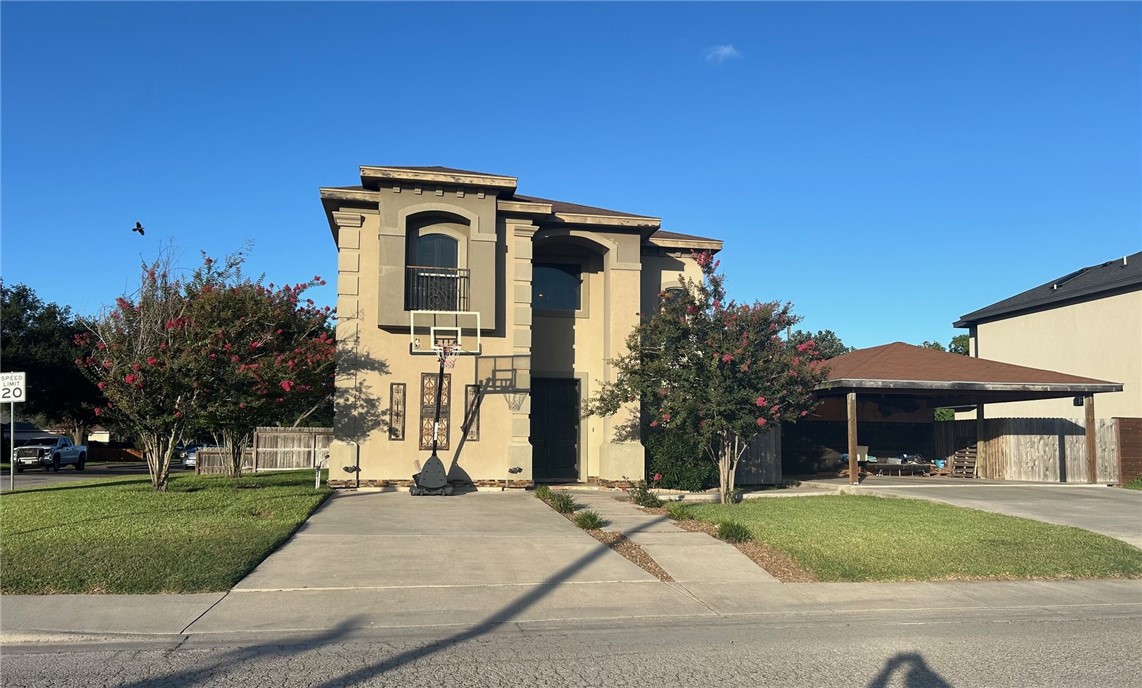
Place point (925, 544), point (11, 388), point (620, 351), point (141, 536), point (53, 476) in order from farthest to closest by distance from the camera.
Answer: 1. point (53, 476)
2. point (620, 351)
3. point (11, 388)
4. point (925, 544)
5. point (141, 536)

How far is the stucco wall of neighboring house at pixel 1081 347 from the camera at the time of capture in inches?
1152

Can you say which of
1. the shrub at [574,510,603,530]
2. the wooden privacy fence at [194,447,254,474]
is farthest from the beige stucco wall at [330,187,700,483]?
the wooden privacy fence at [194,447,254,474]

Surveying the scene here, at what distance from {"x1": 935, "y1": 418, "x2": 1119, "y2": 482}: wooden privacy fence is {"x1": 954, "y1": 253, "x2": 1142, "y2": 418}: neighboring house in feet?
16.7

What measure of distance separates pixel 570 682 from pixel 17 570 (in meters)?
6.69

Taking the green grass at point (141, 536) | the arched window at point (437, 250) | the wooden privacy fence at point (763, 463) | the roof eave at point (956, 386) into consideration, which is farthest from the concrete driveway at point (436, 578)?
the roof eave at point (956, 386)

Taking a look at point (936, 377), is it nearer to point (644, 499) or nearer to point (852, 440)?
point (852, 440)

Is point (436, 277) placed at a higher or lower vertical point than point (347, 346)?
higher

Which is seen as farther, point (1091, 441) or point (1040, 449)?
point (1040, 449)

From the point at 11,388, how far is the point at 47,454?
2183 centimetres

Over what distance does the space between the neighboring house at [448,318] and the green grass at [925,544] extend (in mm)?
5169

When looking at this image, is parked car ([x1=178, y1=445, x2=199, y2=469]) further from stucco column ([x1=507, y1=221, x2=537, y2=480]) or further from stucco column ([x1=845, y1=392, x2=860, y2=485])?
stucco column ([x1=845, y1=392, x2=860, y2=485])

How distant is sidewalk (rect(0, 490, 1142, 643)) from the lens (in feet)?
26.3

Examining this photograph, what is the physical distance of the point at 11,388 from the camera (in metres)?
14.2

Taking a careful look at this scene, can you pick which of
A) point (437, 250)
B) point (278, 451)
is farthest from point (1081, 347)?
point (278, 451)
